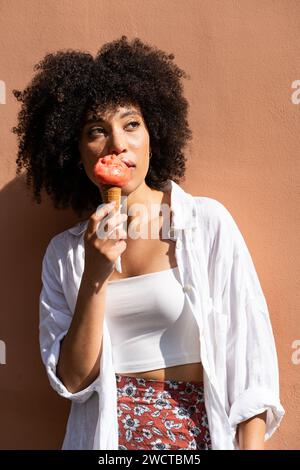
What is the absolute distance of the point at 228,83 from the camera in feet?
8.68

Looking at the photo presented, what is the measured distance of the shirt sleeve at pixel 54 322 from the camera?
2264mm

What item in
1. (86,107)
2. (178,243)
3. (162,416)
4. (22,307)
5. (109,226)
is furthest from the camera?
(22,307)

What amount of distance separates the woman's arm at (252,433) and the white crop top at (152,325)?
25 cm

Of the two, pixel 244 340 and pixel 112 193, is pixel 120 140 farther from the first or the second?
pixel 244 340

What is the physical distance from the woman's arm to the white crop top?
0.81ft

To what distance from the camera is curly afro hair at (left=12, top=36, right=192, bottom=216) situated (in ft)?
7.94

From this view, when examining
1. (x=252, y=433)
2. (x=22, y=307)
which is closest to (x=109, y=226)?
(x=252, y=433)

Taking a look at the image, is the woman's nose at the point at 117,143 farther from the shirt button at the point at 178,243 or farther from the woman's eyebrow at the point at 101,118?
the shirt button at the point at 178,243

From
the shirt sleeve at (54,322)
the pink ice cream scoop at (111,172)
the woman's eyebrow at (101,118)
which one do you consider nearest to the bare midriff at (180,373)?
the shirt sleeve at (54,322)

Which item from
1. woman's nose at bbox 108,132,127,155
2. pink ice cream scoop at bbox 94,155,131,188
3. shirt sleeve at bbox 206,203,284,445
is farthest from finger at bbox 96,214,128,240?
shirt sleeve at bbox 206,203,284,445

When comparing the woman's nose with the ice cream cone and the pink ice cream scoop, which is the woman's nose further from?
the ice cream cone

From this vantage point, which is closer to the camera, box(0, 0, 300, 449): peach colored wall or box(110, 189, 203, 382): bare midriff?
box(110, 189, 203, 382): bare midriff

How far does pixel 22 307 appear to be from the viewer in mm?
2869

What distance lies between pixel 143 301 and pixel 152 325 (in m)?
0.08
